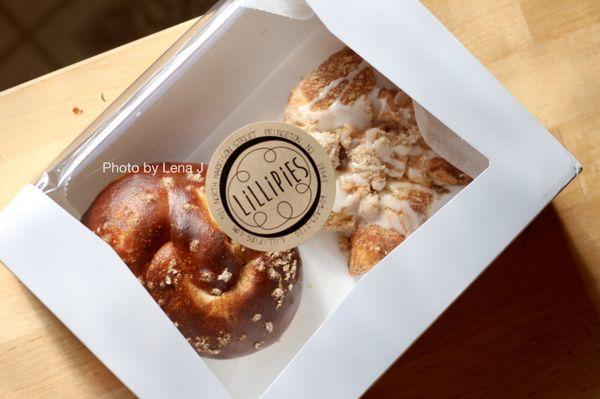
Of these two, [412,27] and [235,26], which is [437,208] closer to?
[412,27]

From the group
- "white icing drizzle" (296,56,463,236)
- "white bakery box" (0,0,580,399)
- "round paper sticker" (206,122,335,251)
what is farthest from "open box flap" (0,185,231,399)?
"white icing drizzle" (296,56,463,236)

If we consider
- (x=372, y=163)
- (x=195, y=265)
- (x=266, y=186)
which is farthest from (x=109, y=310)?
(x=372, y=163)

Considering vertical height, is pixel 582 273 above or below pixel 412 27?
below

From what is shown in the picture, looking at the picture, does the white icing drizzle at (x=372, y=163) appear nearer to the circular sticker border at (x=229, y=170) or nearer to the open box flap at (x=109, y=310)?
the circular sticker border at (x=229, y=170)

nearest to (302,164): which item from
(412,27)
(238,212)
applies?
(238,212)

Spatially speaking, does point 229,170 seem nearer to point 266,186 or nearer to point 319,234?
point 266,186

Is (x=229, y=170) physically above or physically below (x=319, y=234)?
above
